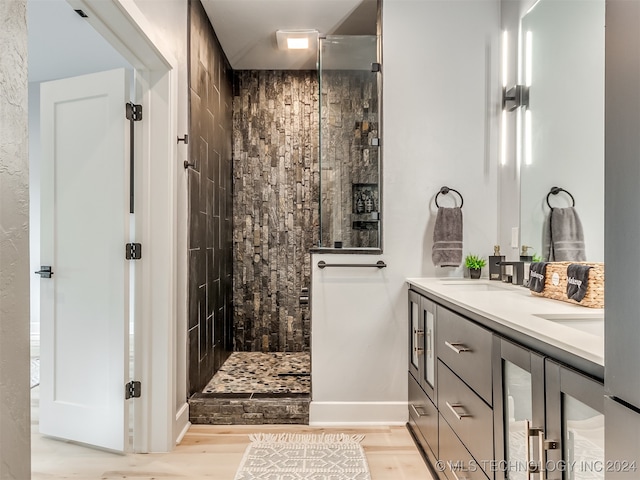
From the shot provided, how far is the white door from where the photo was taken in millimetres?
2260

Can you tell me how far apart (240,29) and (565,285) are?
274 centimetres

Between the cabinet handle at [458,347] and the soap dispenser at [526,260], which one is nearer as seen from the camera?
the cabinet handle at [458,347]

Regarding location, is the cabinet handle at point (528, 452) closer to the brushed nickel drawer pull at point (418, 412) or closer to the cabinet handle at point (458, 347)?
the cabinet handle at point (458, 347)

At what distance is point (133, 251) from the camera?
7.43ft

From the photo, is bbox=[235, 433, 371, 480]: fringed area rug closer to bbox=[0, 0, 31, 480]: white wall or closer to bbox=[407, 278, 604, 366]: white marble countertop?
bbox=[407, 278, 604, 366]: white marble countertop

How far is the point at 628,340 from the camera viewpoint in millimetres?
684

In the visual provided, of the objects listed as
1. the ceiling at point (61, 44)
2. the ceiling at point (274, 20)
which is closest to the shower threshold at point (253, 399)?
the ceiling at point (274, 20)

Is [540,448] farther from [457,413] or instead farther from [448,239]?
[448,239]

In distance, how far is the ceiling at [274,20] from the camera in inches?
111

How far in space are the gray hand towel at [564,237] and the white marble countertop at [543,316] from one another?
228mm

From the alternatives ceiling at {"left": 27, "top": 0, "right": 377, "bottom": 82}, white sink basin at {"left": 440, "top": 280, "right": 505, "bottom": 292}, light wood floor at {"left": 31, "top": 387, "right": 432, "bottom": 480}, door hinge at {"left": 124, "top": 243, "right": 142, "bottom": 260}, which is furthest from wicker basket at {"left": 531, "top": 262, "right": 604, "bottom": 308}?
ceiling at {"left": 27, "top": 0, "right": 377, "bottom": 82}

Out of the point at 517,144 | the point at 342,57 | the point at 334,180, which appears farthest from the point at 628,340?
the point at 342,57

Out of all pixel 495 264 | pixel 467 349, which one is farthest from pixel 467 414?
pixel 495 264

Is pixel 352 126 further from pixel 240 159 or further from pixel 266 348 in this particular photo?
pixel 266 348
